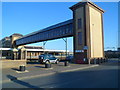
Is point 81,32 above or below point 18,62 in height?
above

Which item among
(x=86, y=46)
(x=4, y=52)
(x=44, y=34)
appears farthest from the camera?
(x=4, y=52)

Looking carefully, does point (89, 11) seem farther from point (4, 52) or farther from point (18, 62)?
point (4, 52)

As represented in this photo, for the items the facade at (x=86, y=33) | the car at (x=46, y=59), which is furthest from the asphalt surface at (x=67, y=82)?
the facade at (x=86, y=33)

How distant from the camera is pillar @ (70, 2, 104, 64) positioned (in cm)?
3095

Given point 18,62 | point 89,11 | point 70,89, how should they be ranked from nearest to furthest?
1. point 70,89
2. point 18,62
3. point 89,11

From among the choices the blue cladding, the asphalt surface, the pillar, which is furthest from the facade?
the asphalt surface

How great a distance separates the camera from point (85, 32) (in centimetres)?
3111

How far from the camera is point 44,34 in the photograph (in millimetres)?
53094

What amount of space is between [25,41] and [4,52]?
59.6 feet

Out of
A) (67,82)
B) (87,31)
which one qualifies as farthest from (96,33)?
(67,82)

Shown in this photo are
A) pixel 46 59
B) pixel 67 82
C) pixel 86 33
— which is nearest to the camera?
pixel 67 82

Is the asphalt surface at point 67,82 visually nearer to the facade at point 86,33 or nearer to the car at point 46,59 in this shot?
the car at point 46,59

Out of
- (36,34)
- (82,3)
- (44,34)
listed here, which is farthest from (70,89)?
(36,34)

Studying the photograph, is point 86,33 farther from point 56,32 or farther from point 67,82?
point 67,82
